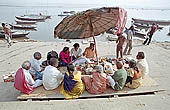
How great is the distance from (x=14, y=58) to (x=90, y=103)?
491 centimetres

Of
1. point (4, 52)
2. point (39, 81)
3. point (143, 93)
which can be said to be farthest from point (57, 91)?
point (4, 52)

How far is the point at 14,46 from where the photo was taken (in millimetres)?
9508

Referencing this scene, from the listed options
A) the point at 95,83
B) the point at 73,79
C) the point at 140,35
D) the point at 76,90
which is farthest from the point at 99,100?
the point at 140,35

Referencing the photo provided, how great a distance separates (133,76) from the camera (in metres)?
4.59

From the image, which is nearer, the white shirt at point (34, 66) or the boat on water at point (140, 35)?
the white shirt at point (34, 66)

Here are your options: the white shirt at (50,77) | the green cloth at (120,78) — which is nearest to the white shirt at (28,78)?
the white shirt at (50,77)

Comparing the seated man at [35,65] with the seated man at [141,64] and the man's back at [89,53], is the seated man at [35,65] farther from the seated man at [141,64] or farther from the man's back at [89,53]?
the seated man at [141,64]

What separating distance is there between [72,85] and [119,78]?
1215 mm

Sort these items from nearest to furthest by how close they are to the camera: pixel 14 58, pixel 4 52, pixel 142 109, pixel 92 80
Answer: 1. pixel 142 109
2. pixel 92 80
3. pixel 14 58
4. pixel 4 52

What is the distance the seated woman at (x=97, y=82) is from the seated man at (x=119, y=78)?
0.73 ft

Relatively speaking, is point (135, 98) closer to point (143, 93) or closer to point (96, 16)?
point (143, 93)

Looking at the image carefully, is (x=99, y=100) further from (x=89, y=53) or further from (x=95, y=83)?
(x=89, y=53)

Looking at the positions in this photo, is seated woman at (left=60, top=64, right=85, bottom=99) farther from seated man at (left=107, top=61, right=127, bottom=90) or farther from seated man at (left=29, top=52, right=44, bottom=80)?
seated man at (left=29, top=52, right=44, bottom=80)

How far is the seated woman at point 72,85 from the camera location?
13.6 feet
